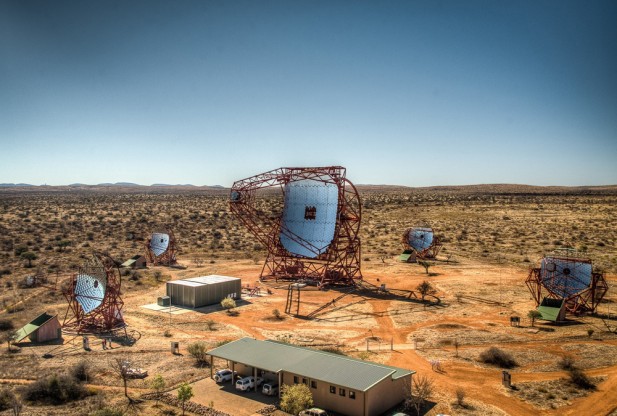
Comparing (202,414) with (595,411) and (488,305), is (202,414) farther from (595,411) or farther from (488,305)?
(488,305)

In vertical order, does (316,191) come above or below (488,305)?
above

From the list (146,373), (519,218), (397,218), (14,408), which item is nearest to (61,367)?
(146,373)

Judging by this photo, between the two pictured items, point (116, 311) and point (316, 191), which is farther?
point (316, 191)

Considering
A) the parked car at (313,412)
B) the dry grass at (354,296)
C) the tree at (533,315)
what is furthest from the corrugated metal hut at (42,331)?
the tree at (533,315)

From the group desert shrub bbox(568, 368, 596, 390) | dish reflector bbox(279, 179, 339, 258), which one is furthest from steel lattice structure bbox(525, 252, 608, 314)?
dish reflector bbox(279, 179, 339, 258)

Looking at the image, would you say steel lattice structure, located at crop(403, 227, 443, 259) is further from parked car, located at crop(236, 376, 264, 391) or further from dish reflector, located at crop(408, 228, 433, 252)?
parked car, located at crop(236, 376, 264, 391)

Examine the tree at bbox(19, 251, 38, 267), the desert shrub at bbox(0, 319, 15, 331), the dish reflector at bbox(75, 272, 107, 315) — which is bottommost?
the desert shrub at bbox(0, 319, 15, 331)

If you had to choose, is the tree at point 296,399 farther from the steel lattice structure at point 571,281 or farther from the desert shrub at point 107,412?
the steel lattice structure at point 571,281
